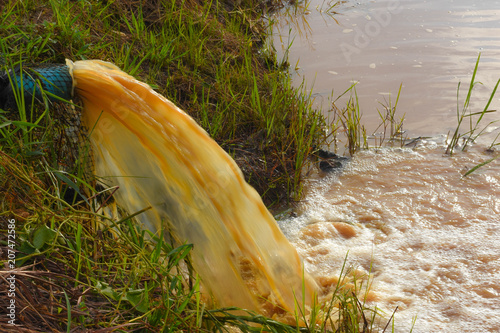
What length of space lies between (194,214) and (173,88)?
160cm

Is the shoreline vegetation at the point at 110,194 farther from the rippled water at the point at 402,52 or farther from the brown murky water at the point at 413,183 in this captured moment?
the rippled water at the point at 402,52

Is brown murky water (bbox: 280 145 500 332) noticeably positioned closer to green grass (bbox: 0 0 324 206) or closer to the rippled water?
green grass (bbox: 0 0 324 206)

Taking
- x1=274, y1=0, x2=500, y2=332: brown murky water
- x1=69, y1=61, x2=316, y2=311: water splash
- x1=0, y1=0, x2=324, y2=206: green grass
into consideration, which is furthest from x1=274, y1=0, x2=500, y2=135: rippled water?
x1=69, y1=61, x2=316, y2=311: water splash

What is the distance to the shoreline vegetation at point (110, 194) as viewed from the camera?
1.70 meters

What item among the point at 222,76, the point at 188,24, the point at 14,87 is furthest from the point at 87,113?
the point at 188,24

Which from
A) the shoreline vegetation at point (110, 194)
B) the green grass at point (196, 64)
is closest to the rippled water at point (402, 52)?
the shoreline vegetation at point (110, 194)

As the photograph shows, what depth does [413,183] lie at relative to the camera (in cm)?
359

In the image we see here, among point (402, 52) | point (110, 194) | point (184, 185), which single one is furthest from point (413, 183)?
point (110, 194)

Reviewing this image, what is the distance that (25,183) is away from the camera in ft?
6.43

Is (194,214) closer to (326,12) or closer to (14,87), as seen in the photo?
(14,87)

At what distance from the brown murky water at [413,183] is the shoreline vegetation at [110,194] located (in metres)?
0.29

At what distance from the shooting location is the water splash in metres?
2.39

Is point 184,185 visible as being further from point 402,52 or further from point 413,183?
point 402,52

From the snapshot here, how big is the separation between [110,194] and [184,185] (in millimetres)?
600
